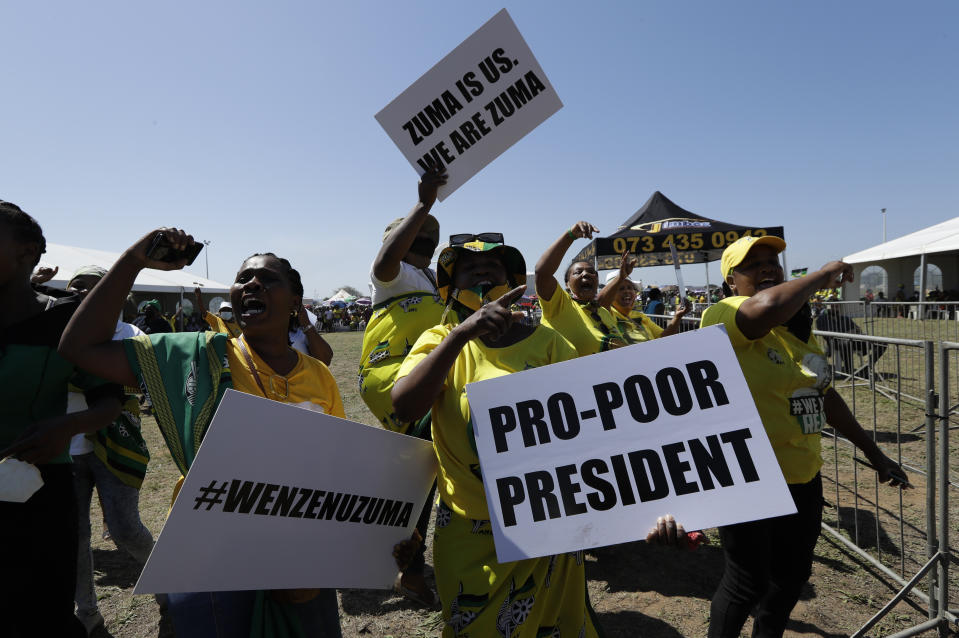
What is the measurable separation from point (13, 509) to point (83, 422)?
14.7 inches

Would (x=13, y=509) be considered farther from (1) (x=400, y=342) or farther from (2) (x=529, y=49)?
(2) (x=529, y=49)

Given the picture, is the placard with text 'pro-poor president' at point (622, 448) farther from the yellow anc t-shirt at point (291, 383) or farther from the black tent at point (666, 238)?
the black tent at point (666, 238)

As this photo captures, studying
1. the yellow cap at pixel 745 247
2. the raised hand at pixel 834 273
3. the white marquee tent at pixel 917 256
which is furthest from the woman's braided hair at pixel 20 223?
the white marquee tent at pixel 917 256

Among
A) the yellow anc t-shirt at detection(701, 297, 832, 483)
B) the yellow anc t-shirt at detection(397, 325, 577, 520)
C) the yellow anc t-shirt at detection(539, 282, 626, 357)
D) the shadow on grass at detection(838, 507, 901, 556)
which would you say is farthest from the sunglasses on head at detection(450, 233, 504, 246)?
the shadow on grass at detection(838, 507, 901, 556)

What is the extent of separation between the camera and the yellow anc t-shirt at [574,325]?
3377mm

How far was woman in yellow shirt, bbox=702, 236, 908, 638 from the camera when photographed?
218 cm

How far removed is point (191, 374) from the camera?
5.45 feet

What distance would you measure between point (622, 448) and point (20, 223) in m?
2.30

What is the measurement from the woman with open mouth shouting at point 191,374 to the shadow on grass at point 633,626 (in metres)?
1.88

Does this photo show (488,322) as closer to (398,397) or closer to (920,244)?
(398,397)

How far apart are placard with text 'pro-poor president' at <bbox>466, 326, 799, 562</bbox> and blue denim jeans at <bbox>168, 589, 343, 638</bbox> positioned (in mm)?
759

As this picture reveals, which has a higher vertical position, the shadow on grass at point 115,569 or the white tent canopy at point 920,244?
the white tent canopy at point 920,244

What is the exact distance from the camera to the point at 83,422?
6.08ft

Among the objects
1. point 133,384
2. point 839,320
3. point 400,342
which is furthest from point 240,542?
point 839,320
